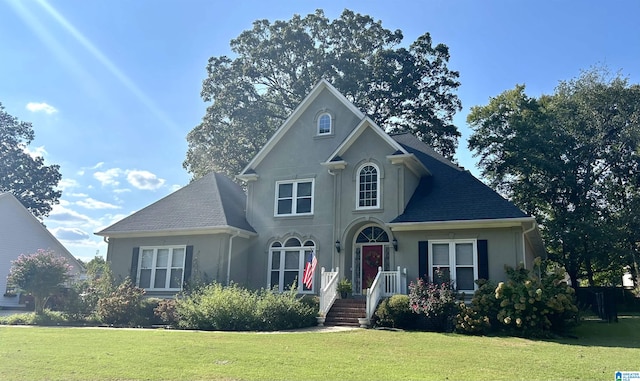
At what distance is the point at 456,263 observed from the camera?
59.4 feet

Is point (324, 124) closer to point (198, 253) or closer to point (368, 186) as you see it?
point (368, 186)

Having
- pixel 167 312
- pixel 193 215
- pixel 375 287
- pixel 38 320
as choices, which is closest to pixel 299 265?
pixel 375 287

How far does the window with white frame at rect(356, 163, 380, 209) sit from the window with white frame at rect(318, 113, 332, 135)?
8.98ft

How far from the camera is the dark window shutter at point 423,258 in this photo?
1828 centimetres

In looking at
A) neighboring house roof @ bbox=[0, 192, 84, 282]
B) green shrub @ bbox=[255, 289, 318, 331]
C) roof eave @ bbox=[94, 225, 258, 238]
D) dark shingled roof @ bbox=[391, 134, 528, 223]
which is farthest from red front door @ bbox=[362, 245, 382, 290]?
neighboring house roof @ bbox=[0, 192, 84, 282]

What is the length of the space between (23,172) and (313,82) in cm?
2945

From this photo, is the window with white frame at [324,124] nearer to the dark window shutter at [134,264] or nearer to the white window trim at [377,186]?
the white window trim at [377,186]

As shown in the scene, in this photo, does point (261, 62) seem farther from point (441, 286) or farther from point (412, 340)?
point (412, 340)

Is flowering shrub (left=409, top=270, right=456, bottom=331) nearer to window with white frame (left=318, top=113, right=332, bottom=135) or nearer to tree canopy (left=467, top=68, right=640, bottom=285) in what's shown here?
window with white frame (left=318, top=113, right=332, bottom=135)

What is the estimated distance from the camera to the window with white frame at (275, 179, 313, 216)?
70.6 feet

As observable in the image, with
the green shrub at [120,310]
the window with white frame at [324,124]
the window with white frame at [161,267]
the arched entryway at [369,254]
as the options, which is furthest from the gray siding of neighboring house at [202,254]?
the window with white frame at [324,124]

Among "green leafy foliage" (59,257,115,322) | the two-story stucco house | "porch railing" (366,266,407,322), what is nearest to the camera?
"porch railing" (366,266,407,322)

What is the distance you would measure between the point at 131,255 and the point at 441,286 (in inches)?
530

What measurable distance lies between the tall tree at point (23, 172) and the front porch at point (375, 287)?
38577 millimetres
